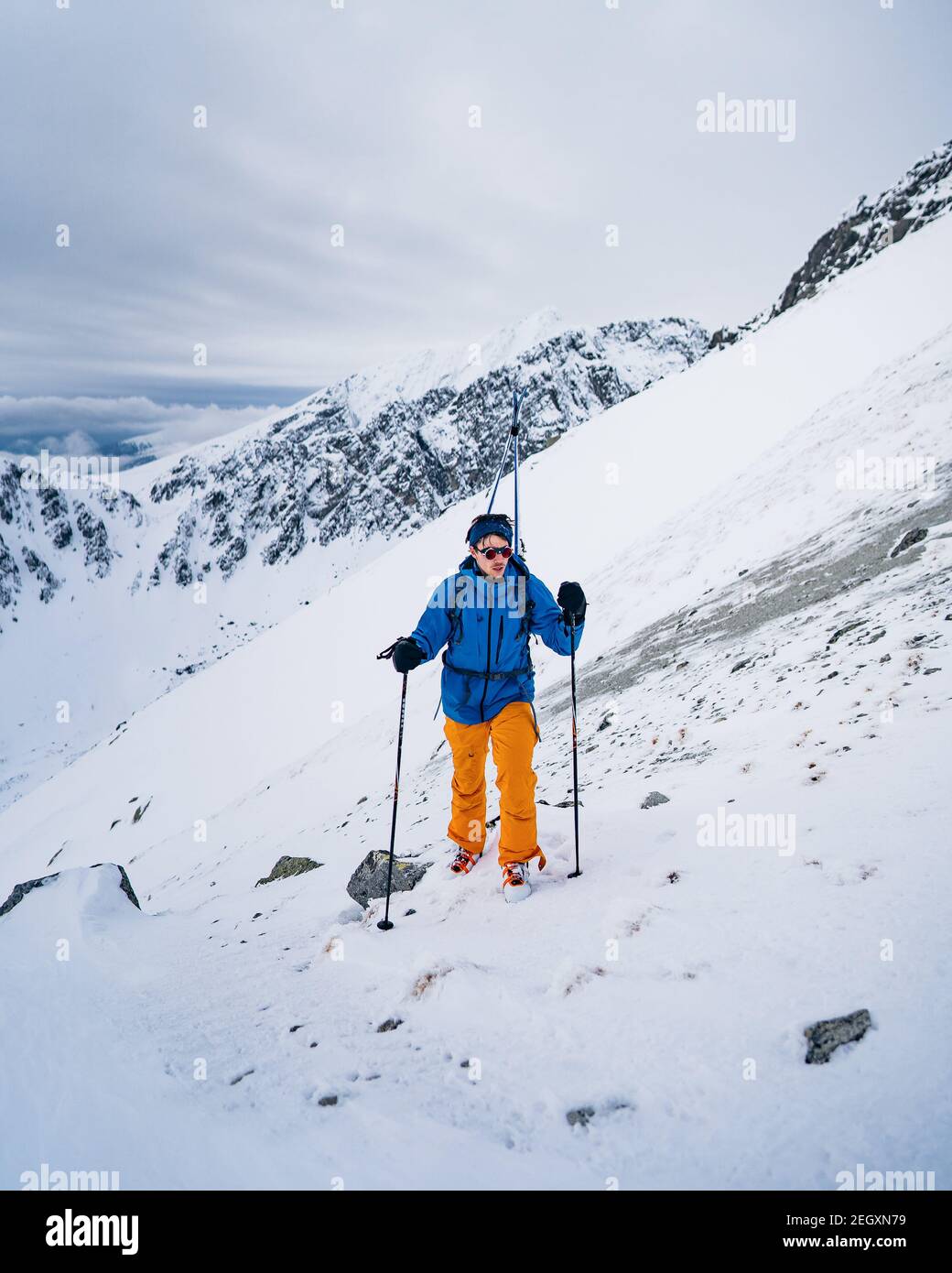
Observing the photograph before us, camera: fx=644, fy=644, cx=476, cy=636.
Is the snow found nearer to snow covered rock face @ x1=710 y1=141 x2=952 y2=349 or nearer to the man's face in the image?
the man's face

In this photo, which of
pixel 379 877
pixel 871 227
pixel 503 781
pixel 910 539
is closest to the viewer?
pixel 503 781

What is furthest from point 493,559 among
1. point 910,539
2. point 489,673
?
point 910,539

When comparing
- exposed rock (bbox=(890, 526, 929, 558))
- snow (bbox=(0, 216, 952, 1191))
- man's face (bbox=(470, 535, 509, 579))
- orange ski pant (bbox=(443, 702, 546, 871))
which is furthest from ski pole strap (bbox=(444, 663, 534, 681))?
exposed rock (bbox=(890, 526, 929, 558))

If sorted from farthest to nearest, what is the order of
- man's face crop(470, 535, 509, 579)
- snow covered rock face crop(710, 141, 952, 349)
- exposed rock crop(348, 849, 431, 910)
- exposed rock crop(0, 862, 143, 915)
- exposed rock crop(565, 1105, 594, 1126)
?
snow covered rock face crop(710, 141, 952, 349), exposed rock crop(0, 862, 143, 915), exposed rock crop(348, 849, 431, 910), man's face crop(470, 535, 509, 579), exposed rock crop(565, 1105, 594, 1126)

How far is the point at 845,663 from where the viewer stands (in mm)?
7453

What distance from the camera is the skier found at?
222 inches

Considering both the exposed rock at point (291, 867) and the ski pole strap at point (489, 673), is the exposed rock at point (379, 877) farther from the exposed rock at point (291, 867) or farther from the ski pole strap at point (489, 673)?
the exposed rock at point (291, 867)

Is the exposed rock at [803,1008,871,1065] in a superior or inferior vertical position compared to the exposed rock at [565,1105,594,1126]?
superior

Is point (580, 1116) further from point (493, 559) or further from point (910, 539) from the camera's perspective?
point (910, 539)

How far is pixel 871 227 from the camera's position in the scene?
63.4 metres

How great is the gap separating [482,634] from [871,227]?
80249 mm

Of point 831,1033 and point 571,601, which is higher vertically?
point 571,601
